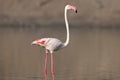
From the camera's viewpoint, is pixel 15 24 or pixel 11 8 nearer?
pixel 15 24

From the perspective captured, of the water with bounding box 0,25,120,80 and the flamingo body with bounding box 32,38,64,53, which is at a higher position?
the flamingo body with bounding box 32,38,64,53

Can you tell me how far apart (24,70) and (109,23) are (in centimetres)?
4167

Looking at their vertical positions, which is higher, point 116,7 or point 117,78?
point 116,7

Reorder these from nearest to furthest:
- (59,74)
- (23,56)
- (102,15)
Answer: (59,74) < (23,56) < (102,15)

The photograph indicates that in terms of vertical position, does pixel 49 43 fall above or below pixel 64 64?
above

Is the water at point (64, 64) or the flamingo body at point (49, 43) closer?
the flamingo body at point (49, 43)

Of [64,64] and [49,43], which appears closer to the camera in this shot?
[49,43]

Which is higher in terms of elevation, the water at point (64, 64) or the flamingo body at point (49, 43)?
the flamingo body at point (49, 43)

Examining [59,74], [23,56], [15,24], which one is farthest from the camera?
[15,24]

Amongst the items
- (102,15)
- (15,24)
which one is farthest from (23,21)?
(102,15)

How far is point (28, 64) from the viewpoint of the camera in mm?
17906

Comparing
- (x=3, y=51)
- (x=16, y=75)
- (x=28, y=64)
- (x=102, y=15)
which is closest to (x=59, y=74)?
(x=16, y=75)

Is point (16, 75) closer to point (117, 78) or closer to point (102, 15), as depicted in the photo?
point (117, 78)

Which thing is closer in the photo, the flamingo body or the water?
the flamingo body
